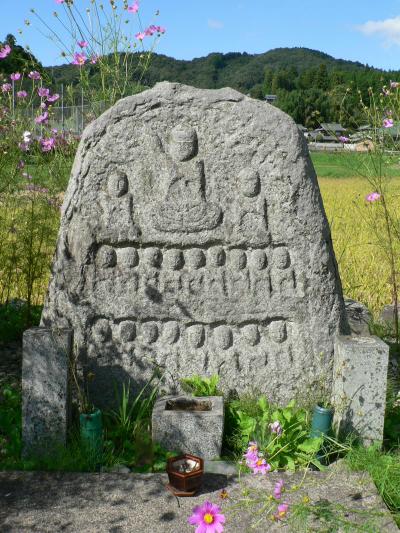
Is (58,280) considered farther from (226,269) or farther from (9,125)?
(9,125)

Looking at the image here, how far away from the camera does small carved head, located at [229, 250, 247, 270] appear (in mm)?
3199

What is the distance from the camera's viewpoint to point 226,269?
3.22 metres

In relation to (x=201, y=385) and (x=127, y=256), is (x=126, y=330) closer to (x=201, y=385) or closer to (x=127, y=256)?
(x=127, y=256)

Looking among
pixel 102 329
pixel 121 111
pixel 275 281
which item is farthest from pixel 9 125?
pixel 275 281

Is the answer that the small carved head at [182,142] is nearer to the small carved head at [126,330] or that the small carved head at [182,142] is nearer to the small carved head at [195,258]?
the small carved head at [195,258]

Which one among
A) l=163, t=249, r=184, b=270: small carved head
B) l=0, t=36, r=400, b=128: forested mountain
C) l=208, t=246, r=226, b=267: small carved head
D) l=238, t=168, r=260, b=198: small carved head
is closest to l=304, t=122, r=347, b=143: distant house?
l=238, t=168, r=260, b=198: small carved head

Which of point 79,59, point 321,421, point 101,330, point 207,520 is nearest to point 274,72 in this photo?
point 79,59

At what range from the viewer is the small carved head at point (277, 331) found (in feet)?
10.7

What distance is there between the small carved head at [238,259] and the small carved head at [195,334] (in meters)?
0.39

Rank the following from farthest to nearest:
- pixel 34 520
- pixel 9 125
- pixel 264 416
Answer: pixel 9 125, pixel 264 416, pixel 34 520

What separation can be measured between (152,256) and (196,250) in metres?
0.24

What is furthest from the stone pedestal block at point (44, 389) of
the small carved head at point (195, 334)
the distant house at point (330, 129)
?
the distant house at point (330, 129)

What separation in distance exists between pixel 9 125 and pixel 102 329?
2.08 m

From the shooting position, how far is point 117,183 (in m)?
3.10
